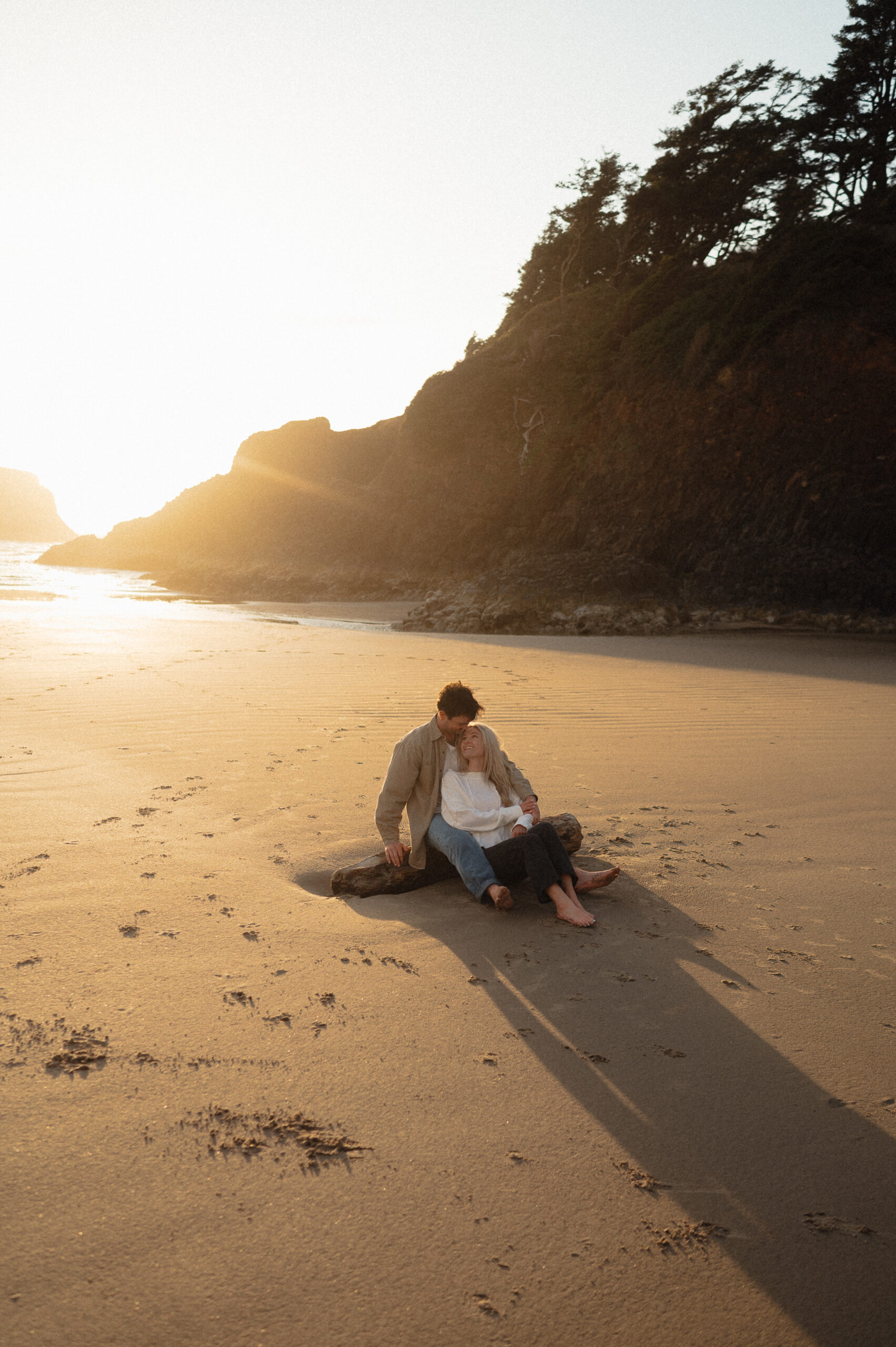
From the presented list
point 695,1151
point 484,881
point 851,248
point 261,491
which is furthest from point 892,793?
point 261,491

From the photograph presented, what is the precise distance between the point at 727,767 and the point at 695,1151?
4.19 meters

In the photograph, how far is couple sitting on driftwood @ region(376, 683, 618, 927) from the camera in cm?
344

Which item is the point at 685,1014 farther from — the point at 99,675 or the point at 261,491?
the point at 261,491

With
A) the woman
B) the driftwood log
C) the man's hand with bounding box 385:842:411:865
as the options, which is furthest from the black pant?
the man's hand with bounding box 385:842:411:865

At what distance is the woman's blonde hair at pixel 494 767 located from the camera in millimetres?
3711

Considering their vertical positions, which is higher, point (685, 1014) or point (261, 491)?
point (261, 491)


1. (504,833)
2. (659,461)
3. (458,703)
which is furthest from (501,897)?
(659,461)

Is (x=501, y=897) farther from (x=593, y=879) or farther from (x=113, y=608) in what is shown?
(x=113, y=608)

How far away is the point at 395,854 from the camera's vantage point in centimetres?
364

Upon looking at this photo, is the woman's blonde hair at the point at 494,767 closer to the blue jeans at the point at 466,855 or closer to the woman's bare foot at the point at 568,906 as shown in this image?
the blue jeans at the point at 466,855

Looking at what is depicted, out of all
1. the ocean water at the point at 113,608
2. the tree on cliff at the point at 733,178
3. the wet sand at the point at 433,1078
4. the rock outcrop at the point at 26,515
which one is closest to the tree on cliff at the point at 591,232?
the tree on cliff at the point at 733,178

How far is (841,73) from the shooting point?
20.5 meters

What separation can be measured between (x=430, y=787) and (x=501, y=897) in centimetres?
65

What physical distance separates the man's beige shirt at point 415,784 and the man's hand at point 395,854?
0.02 m
